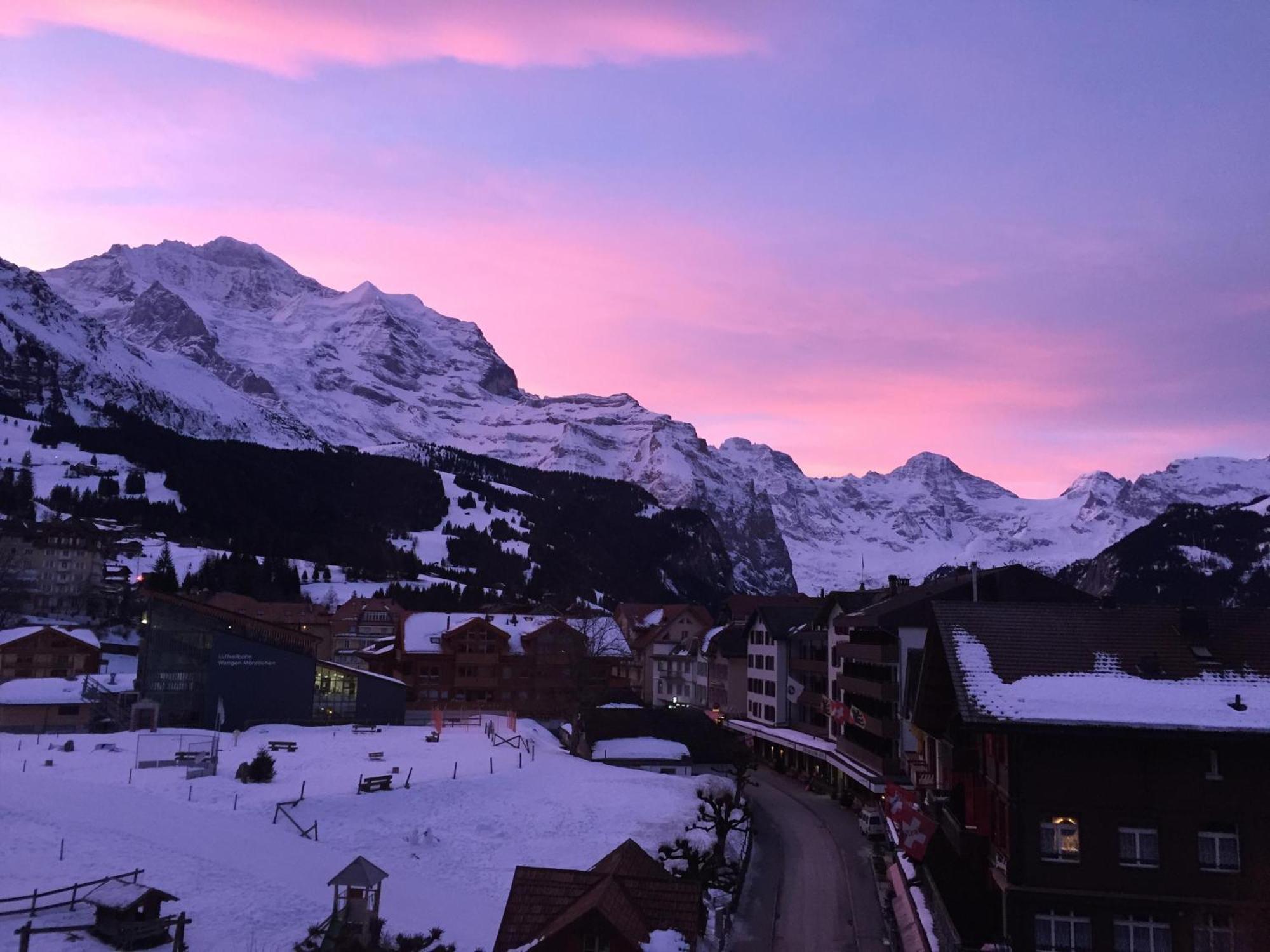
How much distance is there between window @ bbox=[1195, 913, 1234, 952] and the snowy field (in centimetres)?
2198

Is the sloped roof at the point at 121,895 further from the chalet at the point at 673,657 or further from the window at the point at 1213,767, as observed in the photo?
the chalet at the point at 673,657

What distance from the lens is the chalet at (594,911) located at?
25.4 metres

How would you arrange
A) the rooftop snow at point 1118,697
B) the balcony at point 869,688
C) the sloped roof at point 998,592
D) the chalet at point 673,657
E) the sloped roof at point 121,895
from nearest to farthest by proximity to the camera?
the rooftop snow at point 1118,697 → the sloped roof at point 121,895 → the sloped roof at point 998,592 → the balcony at point 869,688 → the chalet at point 673,657

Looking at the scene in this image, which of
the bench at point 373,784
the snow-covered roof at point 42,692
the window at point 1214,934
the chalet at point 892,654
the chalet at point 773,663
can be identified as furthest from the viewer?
the chalet at point 773,663

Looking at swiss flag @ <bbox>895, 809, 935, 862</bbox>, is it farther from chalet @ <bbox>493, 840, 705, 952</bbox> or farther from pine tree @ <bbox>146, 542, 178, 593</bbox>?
pine tree @ <bbox>146, 542, 178, 593</bbox>

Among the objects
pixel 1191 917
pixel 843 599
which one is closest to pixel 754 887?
pixel 1191 917

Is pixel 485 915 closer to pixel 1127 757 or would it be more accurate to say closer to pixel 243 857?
pixel 243 857

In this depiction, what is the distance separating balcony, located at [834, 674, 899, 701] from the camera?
59406mm

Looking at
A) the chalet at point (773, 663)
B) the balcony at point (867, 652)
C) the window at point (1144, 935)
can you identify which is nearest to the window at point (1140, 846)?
the window at point (1144, 935)

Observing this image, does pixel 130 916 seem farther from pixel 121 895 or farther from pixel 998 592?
pixel 998 592

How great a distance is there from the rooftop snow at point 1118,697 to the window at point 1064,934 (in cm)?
429

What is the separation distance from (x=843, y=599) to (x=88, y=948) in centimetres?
5733

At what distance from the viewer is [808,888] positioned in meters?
42.3

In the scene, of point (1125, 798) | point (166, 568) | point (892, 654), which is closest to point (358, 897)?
point (1125, 798)
